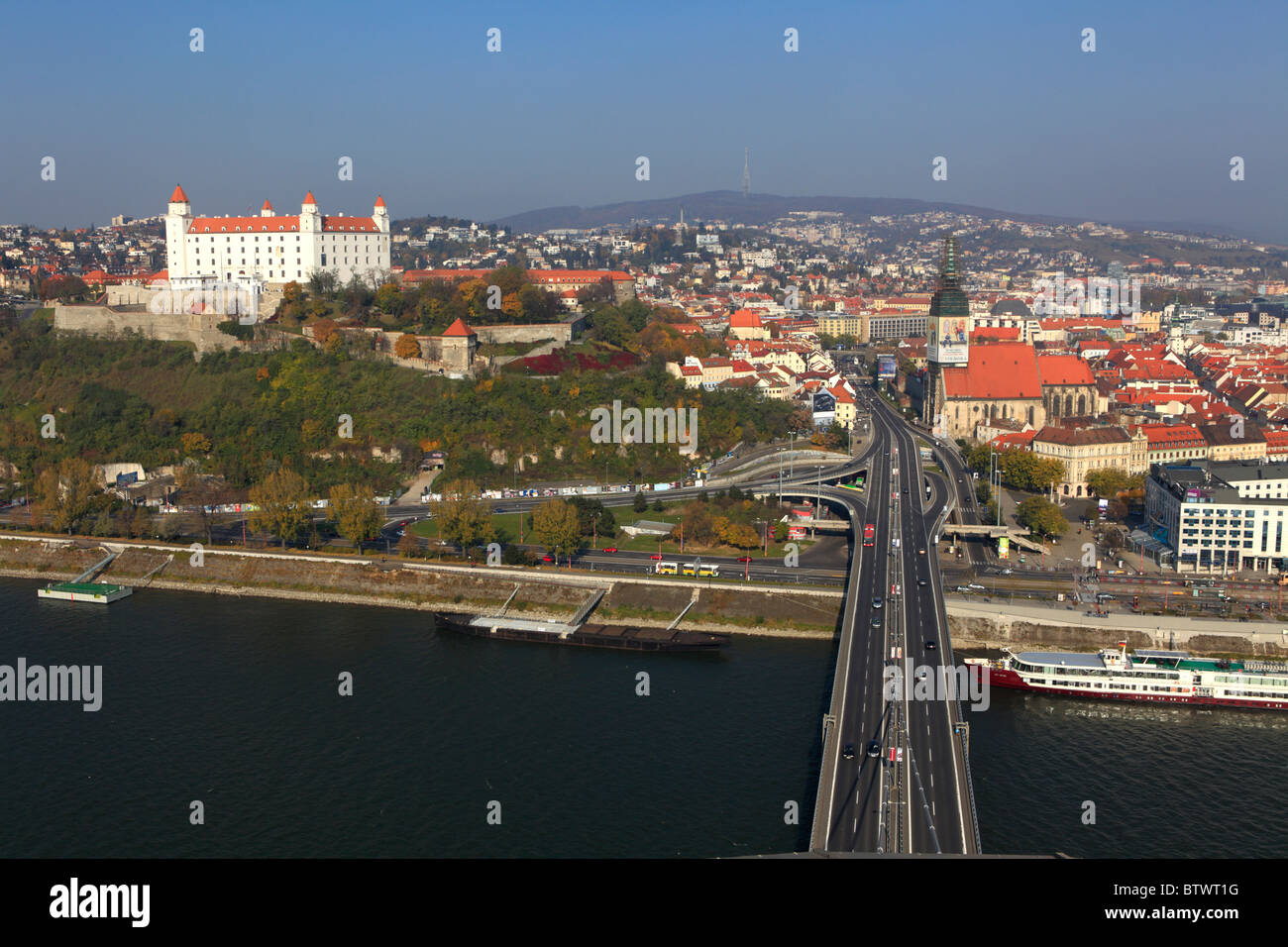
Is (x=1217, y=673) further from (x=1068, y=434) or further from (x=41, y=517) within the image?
(x=41, y=517)

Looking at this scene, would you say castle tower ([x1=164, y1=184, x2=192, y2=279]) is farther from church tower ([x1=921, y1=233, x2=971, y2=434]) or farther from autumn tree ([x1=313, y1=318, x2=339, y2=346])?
church tower ([x1=921, y1=233, x2=971, y2=434])

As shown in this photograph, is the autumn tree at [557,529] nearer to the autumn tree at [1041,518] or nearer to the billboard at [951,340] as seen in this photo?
the autumn tree at [1041,518]

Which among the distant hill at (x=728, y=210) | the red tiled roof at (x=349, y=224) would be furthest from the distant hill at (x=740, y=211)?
the red tiled roof at (x=349, y=224)

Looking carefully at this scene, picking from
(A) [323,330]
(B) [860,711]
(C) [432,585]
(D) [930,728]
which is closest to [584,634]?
(C) [432,585]

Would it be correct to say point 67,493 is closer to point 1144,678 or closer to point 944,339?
point 1144,678

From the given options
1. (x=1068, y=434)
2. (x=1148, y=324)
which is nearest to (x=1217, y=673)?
(x=1068, y=434)

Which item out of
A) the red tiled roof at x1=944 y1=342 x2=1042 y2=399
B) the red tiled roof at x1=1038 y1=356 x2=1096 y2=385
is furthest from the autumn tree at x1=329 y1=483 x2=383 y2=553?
the red tiled roof at x1=1038 y1=356 x2=1096 y2=385
